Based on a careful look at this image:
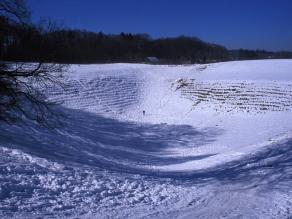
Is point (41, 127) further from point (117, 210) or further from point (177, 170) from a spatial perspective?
point (117, 210)

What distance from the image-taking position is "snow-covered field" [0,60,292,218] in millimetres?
8656

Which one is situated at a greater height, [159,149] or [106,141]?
[106,141]

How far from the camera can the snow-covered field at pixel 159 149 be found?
28.4 feet

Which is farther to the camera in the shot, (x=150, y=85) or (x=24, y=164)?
(x=150, y=85)

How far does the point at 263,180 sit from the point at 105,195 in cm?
439

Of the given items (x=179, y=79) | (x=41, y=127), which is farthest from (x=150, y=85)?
(x=41, y=127)

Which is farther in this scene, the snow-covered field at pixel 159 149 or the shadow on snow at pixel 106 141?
the shadow on snow at pixel 106 141

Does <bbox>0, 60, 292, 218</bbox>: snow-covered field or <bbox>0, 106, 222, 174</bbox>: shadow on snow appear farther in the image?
<bbox>0, 106, 222, 174</bbox>: shadow on snow

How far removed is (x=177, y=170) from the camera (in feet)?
44.1

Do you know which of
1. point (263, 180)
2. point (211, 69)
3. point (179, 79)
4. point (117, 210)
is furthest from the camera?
point (211, 69)

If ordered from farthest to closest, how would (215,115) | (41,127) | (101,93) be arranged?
(101,93)
(215,115)
(41,127)

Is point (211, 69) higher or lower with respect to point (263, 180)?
higher

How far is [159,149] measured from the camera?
17.8m

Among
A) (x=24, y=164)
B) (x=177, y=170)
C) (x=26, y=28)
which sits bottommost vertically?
(x=177, y=170)
